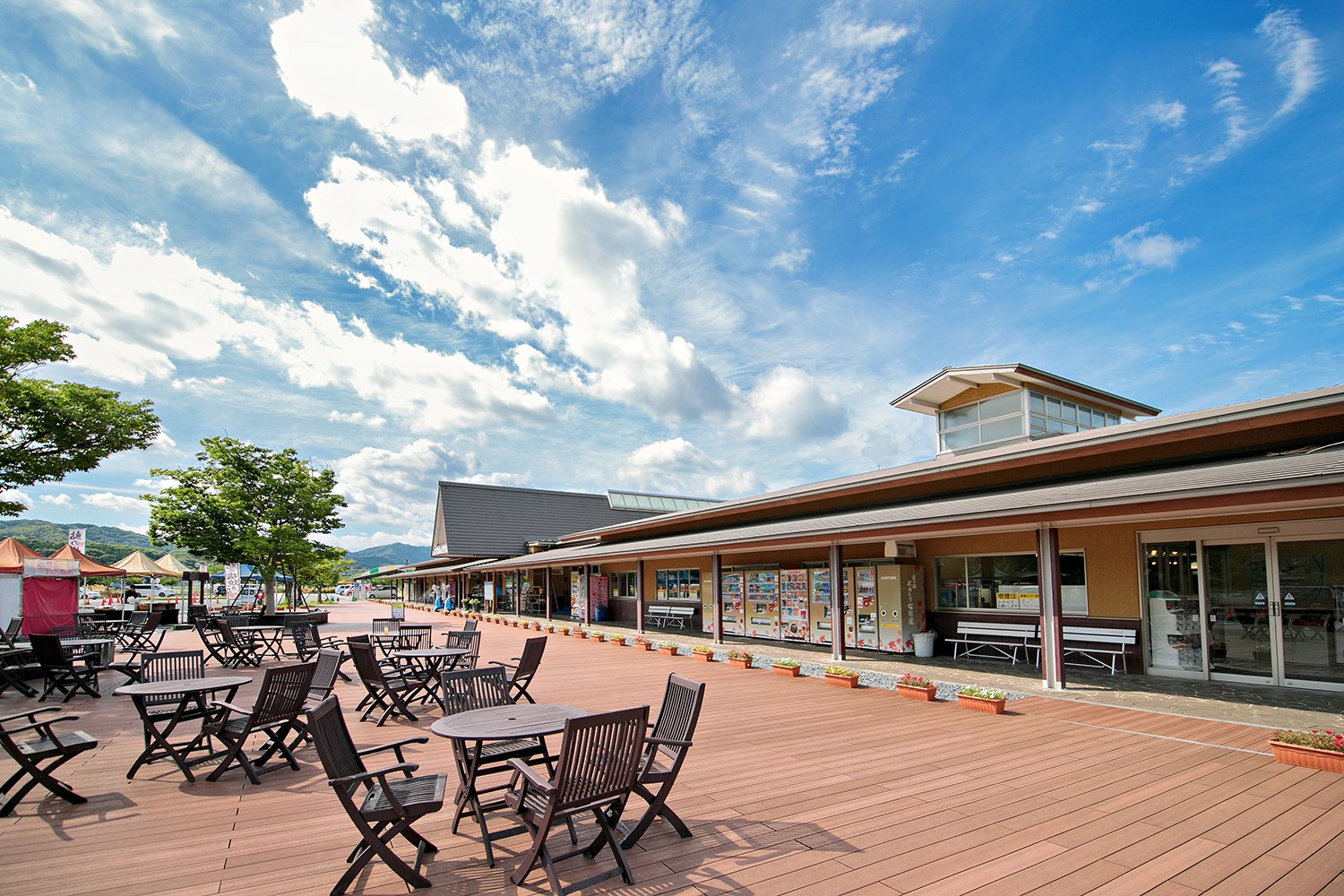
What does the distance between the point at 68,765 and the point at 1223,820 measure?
931cm

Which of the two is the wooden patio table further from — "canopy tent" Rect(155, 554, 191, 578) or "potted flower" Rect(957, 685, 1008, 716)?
"canopy tent" Rect(155, 554, 191, 578)

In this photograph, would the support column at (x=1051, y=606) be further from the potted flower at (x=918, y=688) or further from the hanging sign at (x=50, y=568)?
the hanging sign at (x=50, y=568)

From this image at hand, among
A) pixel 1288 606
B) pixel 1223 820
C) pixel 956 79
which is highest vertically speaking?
pixel 956 79

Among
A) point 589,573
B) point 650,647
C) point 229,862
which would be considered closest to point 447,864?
point 229,862

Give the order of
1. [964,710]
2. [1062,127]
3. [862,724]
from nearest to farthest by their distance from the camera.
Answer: [862,724] < [964,710] < [1062,127]

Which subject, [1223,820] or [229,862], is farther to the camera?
[1223,820]

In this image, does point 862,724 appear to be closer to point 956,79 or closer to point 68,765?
point 68,765

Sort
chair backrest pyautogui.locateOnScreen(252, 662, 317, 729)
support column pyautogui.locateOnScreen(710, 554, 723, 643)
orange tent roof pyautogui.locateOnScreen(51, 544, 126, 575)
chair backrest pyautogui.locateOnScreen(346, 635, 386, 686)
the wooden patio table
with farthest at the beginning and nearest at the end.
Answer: orange tent roof pyautogui.locateOnScreen(51, 544, 126, 575) → support column pyautogui.locateOnScreen(710, 554, 723, 643) → chair backrest pyautogui.locateOnScreen(346, 635, 386, 686) → chair backrest pyautogui.locateOnScreen(252, 662, 317, 729) → the wooden patio table

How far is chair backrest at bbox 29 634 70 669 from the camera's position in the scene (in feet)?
30.0

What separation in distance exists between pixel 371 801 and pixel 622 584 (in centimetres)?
2114

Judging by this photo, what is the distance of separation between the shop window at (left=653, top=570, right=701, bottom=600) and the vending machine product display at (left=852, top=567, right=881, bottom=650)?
7125 mm

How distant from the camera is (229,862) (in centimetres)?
378

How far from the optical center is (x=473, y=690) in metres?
5.32

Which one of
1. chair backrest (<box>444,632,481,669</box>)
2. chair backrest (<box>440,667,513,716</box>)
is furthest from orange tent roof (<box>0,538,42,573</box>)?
chair backrest (<box>440,667,513,716</box>)
